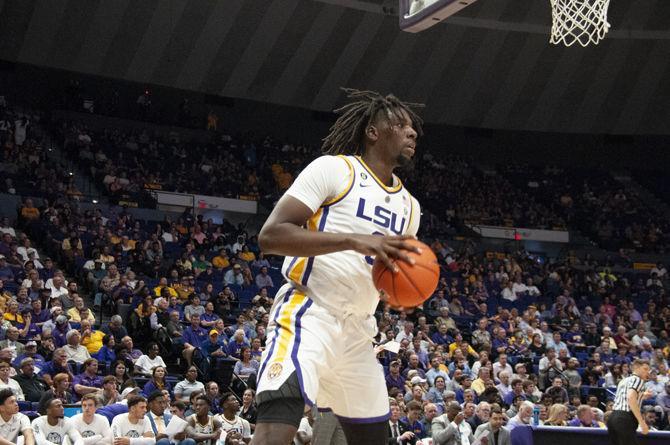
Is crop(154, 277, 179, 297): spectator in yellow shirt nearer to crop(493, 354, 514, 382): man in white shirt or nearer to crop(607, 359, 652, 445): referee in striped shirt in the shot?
crop(493, 354, 514, 382): man in white shirt

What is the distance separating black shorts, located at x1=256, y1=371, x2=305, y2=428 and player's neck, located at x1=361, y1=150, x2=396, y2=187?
1.03m

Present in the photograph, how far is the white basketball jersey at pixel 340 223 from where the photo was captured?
368 cm

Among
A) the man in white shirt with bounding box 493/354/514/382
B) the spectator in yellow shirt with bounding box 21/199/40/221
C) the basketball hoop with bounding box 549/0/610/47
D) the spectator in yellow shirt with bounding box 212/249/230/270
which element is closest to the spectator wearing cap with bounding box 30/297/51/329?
the spectator in yellow shirt with bounding box 21/199/40/221

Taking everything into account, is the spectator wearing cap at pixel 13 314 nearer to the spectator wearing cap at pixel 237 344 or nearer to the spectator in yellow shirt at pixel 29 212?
the spectator wearing cap at pixel 237 344

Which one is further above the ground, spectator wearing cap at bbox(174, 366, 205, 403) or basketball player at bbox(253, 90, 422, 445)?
basketball player at bbox(253, 90, 422, 445)

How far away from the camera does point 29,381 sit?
10086mm

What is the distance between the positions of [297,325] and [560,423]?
8448 mm

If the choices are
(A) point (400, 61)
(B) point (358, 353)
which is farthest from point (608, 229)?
(B) point (358, 353)

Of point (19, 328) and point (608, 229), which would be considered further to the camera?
point (608, 229)

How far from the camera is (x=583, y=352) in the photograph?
56.5 feet

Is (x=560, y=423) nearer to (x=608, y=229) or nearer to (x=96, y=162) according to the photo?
(x=96, y=162)

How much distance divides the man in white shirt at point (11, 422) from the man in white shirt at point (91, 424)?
56cm

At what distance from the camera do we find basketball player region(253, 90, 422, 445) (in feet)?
11.2

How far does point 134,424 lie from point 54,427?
2.84ft
